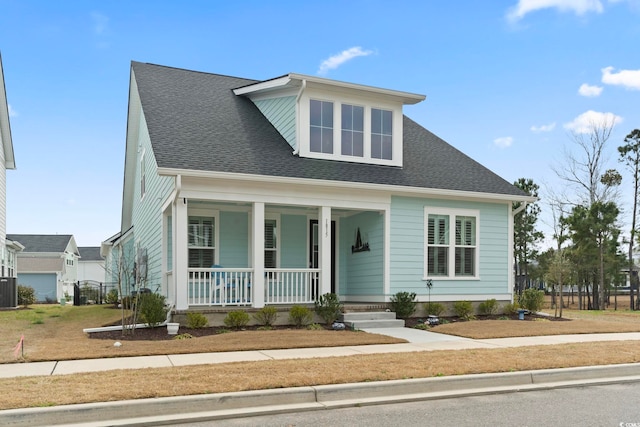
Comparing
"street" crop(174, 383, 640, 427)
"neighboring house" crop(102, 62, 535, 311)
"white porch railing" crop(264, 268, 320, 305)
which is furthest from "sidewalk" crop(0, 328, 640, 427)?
"neighboring house" crop(102, 62, 535, 311)

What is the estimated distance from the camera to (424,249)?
48.6ft

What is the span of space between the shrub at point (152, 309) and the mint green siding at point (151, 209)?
2.61 metres

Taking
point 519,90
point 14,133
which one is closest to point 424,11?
point 519,90

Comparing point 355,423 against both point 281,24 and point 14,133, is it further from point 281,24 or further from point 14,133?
point 14,133

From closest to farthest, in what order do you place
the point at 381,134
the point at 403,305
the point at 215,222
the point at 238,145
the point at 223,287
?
the point at 223,287, the point at 403,305, the point at 238,145, the point at 215,222, the point at 381,134

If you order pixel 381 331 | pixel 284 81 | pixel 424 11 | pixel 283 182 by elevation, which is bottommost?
pixel 381 331

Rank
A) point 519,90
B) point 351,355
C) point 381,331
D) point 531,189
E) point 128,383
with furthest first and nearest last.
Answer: point 531,189 → point 519,90 → point 381,331 → point 351,355 → point 128,383

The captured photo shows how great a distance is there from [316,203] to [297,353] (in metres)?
5.19

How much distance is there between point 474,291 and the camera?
1535cm

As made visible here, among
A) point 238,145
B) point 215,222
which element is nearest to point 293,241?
point 215,222

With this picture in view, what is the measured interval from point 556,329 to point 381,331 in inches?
154

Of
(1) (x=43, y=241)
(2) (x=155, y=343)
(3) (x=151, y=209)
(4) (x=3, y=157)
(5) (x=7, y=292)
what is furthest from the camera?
(1) (x=43, y=241)

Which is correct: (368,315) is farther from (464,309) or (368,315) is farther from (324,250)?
(464,309)

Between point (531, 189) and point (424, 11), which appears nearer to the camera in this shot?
point (424, 11)
